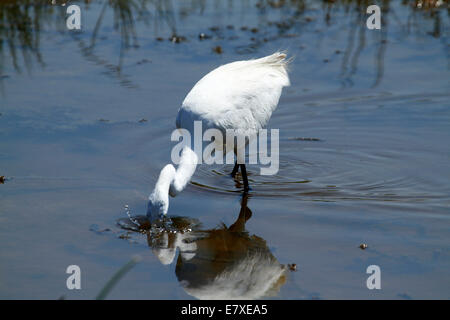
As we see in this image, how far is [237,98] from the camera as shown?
6449mm

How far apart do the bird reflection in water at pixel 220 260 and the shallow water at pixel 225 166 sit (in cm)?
2

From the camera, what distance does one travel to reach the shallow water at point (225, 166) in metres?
5.07

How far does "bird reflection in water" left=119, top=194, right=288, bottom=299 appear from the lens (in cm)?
483

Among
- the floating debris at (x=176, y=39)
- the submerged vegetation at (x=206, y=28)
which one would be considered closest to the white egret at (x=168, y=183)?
the submerged vegetation at (x=206, y=28)

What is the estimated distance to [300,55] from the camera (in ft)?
32.2

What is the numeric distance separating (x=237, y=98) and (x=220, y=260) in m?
1.82

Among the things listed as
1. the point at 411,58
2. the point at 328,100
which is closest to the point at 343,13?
the point at 411,58

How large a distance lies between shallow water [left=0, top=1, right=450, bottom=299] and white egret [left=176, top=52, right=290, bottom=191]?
25.6 inches

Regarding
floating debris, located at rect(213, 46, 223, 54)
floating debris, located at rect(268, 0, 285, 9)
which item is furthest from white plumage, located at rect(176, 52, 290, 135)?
floating debris, located at rect(268, 0, 285, 9)

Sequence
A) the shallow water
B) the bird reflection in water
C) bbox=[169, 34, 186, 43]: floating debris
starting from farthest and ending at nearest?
bbox=[169, 34, 186, 43]: floating debris → the shallow water → the bird reflection in water

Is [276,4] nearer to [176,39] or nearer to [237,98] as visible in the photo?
[176,39]

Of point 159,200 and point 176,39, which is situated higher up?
point 176,39

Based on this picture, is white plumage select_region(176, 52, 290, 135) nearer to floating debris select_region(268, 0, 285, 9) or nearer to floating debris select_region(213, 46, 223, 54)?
floating debris select_region(213, 46, 223, 54)

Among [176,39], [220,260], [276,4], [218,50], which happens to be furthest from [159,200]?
[276,4]
